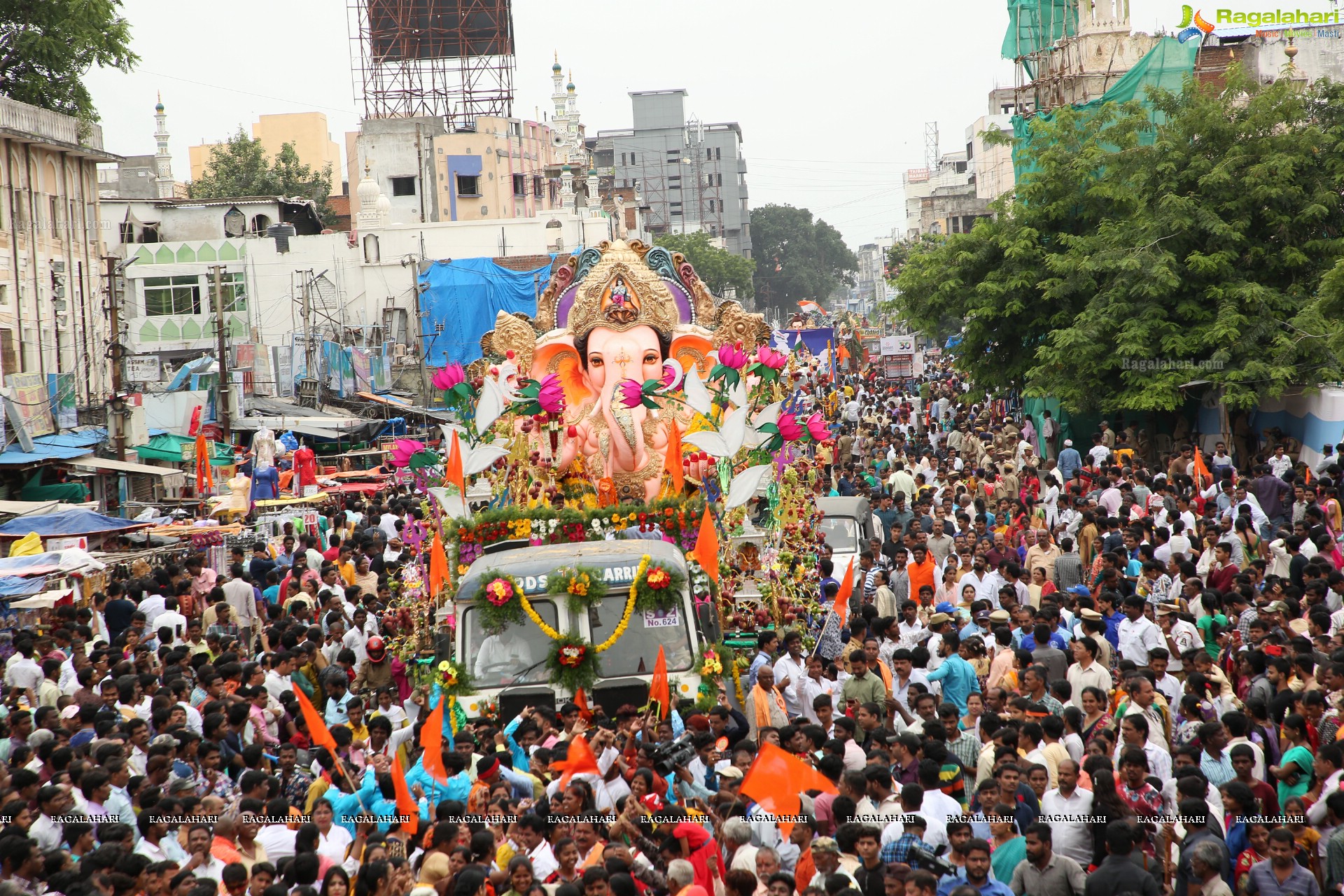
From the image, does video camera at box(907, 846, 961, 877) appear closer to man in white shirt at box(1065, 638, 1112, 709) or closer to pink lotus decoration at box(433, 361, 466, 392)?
man in white shirt at box(1065, 638, 1112, 709)

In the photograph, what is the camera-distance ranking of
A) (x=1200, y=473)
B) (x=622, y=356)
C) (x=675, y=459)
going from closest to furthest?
(x=675, y=459), (x=622, y=356), (x=1200, y=473)

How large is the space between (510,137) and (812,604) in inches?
1855

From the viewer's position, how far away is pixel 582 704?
9.77 metres

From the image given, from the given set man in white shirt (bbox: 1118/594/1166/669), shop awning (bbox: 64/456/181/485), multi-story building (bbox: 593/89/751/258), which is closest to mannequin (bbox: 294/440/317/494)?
shop awning (bbox: 64/456/181/485)

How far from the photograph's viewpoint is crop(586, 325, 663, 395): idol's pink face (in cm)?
1487

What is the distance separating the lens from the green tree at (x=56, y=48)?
3231cm

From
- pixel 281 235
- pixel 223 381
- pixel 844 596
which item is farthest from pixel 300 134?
pixel 844 596

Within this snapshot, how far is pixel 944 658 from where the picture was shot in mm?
10570

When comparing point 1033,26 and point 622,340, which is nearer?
point 622,340

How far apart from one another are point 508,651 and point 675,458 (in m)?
A: 3.27

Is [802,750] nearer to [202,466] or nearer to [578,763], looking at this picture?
[578,763]

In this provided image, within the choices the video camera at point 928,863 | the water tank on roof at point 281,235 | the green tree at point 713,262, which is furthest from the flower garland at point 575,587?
the green tree at point 713,262

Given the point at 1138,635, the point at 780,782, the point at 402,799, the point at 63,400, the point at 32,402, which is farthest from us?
the point at 63,400

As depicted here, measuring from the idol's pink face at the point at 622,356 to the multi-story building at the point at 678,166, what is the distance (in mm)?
83543
